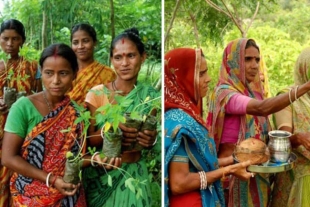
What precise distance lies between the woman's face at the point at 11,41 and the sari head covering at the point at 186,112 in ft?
2.04

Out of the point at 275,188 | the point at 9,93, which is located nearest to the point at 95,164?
the point at 9,93

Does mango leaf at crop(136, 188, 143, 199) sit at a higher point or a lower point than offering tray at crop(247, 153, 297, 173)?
lower

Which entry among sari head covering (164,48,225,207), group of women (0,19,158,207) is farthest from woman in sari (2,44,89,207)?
sari head covering (164,48,225,207)

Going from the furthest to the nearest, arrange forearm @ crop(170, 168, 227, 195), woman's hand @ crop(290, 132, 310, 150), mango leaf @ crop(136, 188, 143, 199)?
woman's hand @ crop(290, 132, 310, 150) → mango leaf @ crop(136, 188, 143, 199) → forearm @ crop(170, 168, 227, 195)

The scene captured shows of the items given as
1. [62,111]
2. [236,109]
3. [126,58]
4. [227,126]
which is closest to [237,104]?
[236,109]

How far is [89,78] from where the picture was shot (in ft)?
6.57

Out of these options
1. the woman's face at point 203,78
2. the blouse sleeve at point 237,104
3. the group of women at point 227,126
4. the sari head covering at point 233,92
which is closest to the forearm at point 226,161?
the group of women at point 227,126

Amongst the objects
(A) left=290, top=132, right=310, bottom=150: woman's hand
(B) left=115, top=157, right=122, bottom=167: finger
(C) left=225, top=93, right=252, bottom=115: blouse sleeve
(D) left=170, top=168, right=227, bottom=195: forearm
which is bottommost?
(D) left=170, top=168, right=227, bottom=195: forearm

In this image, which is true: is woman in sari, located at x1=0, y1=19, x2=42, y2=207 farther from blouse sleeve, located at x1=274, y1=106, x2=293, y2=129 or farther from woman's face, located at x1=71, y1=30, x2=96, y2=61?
blouse sleeve, located at x1=274, y1=106, x2=293, y2=129

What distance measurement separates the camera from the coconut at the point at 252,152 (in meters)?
2.00

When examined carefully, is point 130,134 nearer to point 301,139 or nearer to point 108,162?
point 108,162

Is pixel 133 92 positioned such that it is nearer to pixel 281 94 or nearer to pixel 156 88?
pixel 156 88

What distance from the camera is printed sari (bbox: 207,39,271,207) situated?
2.24 meters

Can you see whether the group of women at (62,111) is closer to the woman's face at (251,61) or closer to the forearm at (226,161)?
the forearm at (226,161)
